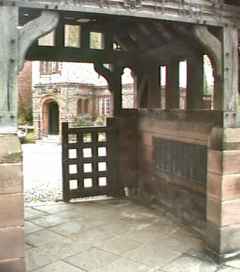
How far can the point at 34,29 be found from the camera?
259 centimetres

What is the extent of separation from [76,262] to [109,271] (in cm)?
37

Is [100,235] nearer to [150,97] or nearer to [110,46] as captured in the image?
[150,97]

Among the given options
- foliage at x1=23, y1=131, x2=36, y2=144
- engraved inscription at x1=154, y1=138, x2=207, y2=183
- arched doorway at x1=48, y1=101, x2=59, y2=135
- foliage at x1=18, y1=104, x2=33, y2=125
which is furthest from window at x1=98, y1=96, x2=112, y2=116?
engraved inscription at x1=154, y1=138, x2=207, y2=183

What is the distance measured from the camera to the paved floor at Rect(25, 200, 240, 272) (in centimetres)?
326

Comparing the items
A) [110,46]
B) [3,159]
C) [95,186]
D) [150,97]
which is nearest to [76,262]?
[3,159]

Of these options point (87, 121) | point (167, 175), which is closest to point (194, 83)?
point (167, 175)

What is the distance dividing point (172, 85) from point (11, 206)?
2.92m

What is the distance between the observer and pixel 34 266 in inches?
129

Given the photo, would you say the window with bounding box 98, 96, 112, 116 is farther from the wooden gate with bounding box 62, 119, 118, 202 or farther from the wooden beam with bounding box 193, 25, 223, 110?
the wooden beam with bounding box 193, 25, 223, 110

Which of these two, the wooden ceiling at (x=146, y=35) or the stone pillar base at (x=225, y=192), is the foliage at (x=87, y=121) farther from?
the stone pillar base at (x=225, y=192)

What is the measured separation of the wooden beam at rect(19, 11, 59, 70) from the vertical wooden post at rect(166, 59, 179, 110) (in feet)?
8.08

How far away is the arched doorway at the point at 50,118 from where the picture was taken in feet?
64.1

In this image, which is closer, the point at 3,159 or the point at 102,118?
the point at 3,159

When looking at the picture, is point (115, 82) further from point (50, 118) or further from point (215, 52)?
point (50, 118)
